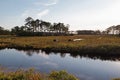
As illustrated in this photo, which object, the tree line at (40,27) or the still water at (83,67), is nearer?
the still water at (83,67)

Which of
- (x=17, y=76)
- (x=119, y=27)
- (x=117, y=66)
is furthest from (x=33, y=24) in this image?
(x=17, y=76)

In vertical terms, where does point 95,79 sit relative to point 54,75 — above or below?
below

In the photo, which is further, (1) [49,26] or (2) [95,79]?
(1) [49,26]

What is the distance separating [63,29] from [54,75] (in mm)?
136420

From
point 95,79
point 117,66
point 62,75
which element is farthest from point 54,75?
point 117,66

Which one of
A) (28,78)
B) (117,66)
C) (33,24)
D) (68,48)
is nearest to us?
(28,78)

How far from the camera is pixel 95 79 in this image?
1941 cm

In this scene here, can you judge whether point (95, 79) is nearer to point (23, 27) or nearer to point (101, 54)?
point (101, 54)

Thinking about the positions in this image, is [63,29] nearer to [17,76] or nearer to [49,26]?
[49,26]

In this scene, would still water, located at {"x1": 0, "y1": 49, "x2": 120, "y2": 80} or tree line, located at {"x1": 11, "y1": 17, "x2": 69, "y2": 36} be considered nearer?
still water, located at {"x1": 0, "y1": 49, "x2": 120, "y2": 80}

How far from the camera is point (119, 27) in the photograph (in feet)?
447

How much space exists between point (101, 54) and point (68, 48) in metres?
8.48

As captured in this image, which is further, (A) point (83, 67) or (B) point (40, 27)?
(B) point (40, 27)

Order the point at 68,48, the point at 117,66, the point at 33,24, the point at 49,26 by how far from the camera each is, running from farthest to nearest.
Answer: the point at 49,26 → the point at 33,24 → the point at 68,48 → the point at 117,66
